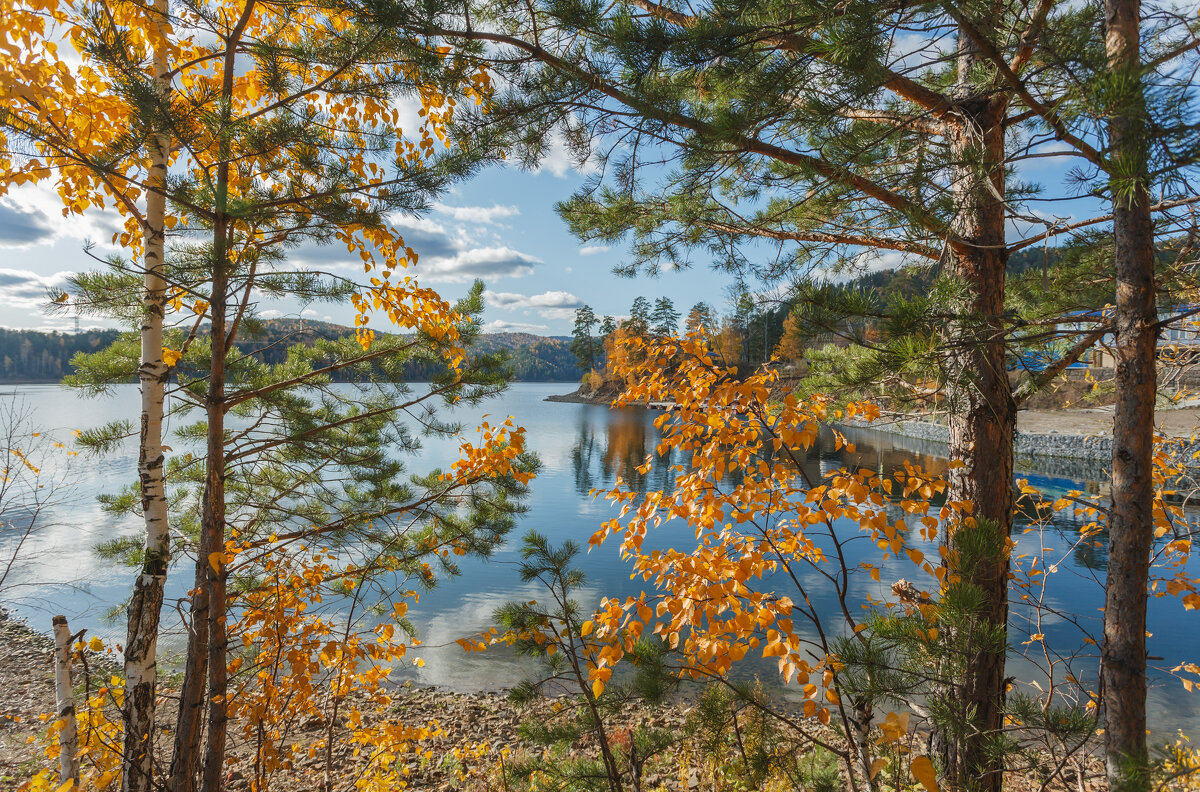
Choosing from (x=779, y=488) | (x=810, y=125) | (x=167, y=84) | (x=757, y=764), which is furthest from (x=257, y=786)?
(x=810, y=125)

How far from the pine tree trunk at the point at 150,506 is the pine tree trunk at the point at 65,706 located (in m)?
0.19

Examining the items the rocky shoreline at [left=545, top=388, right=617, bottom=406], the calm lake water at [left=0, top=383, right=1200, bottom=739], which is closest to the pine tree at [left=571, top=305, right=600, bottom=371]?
the rocky shoreline at [left=545, top=388, right=617, bottom=406]

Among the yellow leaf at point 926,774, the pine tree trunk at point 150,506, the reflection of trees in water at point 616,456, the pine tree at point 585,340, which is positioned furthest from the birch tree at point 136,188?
the pine tree at point 585,340

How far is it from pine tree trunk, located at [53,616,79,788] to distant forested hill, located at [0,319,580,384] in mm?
1251

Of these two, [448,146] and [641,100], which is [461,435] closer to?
[448,146]

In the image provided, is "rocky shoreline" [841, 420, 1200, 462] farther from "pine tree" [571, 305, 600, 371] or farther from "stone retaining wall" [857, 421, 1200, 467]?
"pine tree" [571, 305, 600, 371]

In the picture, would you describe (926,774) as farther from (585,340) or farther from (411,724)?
(585,340)

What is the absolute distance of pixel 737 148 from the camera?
2449 mm

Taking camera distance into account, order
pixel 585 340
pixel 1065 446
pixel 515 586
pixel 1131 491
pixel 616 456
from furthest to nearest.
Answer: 1. pixel 585 340
2. pixel 616 456
3. pixel 1065 446
4. pixel 515 586
5. pixel 1131 491

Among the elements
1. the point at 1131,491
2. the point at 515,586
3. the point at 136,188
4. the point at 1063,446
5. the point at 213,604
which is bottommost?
the point at 515,586

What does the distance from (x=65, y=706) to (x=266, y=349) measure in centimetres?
185

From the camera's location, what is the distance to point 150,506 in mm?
2758

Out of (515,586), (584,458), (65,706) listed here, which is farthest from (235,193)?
(584,458)

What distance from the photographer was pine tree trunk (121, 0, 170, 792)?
8.73 ft
